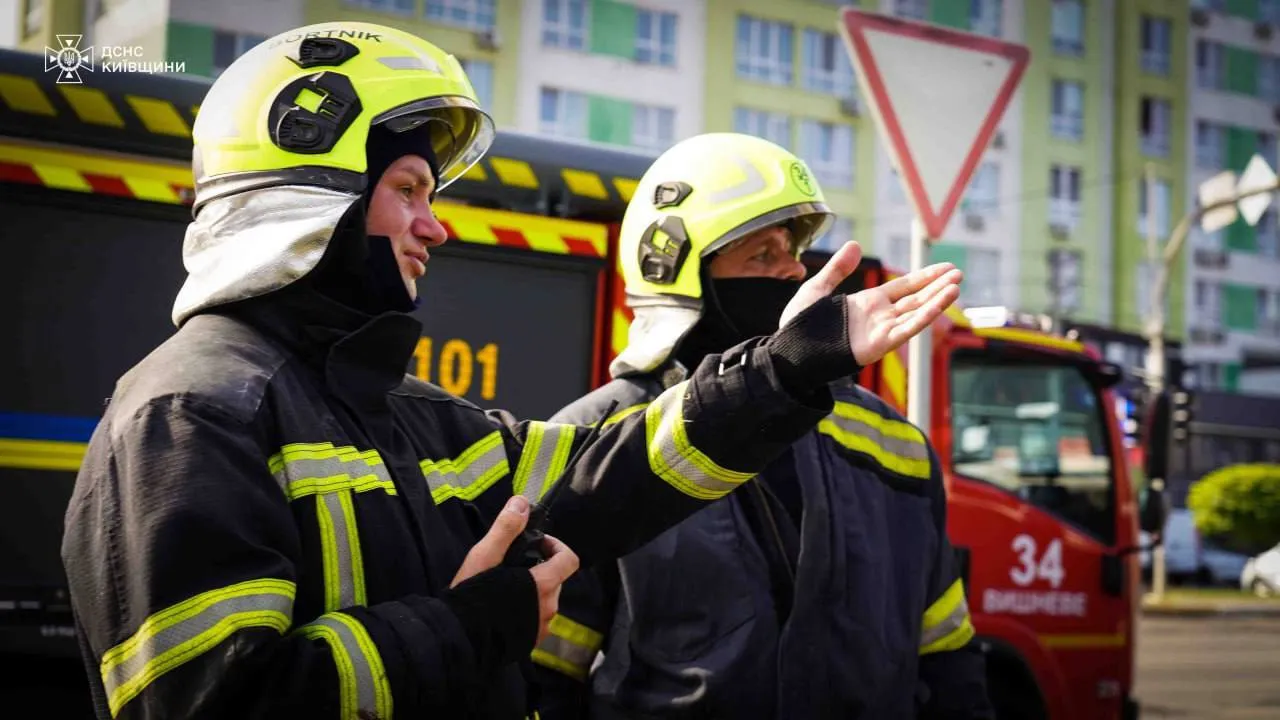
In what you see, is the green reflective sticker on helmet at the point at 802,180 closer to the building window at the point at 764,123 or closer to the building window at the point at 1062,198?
the building window at the point at 764,123

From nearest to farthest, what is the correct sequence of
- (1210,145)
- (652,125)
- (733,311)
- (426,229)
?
(426,229) → (733,311) → (652,125) → (1210,145)

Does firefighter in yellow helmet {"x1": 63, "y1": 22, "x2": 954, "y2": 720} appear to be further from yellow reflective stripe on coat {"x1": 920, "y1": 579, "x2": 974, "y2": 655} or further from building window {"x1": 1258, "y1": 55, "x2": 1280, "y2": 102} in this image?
building window {"x1": 1258, "y1": 55, "x2": 1280, "y2": 102}

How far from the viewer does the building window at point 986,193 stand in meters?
36.8

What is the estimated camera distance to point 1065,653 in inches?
240

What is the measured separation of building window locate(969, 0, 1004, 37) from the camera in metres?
36.1

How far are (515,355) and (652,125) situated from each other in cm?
2661

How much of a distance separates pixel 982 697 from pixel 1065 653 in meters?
3.18

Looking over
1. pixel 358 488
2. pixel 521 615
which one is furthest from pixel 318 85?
pixel 521 615

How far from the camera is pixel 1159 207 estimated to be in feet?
133

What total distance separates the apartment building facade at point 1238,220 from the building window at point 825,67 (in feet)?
41.6

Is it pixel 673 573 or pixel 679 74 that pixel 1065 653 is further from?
pixel 679 74

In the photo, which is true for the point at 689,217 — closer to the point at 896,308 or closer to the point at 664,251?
the point at 664,251

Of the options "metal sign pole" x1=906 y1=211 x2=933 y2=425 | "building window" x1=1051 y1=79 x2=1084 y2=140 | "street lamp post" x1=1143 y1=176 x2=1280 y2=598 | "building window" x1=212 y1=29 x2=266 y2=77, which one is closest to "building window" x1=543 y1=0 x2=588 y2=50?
"street lamp post" x1=1143 y1=176 x2=1280 y2=598

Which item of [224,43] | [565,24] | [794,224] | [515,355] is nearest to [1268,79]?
[565,24]
